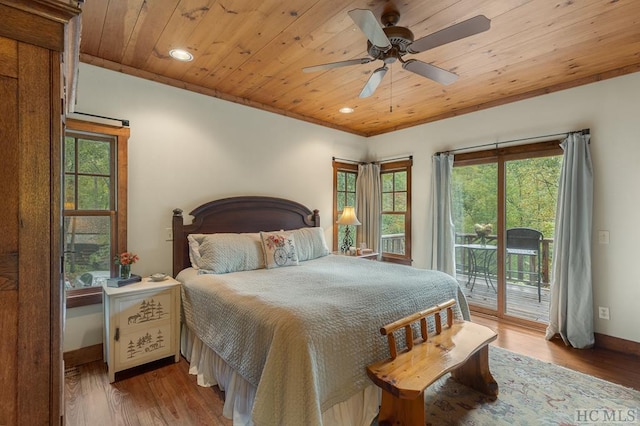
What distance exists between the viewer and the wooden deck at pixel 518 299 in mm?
3511

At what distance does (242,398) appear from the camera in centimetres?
191

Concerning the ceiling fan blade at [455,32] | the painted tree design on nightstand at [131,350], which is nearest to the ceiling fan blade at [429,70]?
the ceiling fan blade at [455,32]

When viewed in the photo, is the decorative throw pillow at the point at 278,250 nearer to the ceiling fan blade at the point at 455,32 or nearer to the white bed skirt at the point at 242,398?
the white bed skirt at the point at 242,398

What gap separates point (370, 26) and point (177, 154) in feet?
7.57

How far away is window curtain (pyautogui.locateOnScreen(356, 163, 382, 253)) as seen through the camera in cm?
483

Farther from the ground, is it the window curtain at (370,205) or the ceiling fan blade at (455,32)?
the ceiling fan blade at (455,32)

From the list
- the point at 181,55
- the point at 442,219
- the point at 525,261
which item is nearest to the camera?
the point at 181,55

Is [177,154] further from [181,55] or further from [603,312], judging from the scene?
[603,312]

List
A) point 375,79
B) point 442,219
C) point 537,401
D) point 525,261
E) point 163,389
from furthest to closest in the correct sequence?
→ point 442,219 → point 525,261 → point 375,79 → point 163,389 → point 537,401

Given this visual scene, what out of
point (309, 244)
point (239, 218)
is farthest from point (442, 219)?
point (239, 218)

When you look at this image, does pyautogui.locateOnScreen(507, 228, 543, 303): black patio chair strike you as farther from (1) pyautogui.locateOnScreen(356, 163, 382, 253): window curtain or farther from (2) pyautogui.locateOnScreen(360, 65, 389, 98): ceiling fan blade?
(2) pyautogui.locateOnScreen(360, 65, 389, 98): ceiling fan blade

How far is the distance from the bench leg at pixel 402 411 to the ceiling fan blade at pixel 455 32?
1.94 metres

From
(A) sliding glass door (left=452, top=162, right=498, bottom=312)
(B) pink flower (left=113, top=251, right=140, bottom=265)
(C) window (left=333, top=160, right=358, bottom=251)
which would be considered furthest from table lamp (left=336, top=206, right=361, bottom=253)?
(B) pink flower (left=113, top=251, right=140, bottom=265)

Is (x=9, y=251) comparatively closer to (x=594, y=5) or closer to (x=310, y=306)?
(x=310, y=306)
